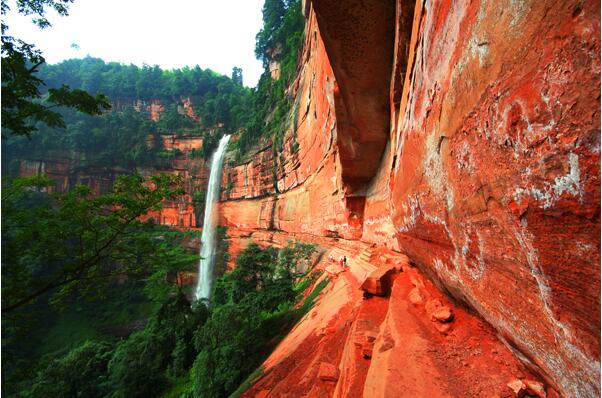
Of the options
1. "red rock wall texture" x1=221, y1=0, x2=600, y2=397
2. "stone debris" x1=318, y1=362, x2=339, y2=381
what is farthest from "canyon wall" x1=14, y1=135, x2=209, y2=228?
"red rock wall texture" x1=221, y1=0, x2=600, y2=397

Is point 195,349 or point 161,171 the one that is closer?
point 195,349

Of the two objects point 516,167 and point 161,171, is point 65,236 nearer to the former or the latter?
point 516,167

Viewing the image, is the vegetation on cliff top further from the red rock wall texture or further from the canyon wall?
the canyon wall

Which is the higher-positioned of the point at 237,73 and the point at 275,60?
the point at 237,73

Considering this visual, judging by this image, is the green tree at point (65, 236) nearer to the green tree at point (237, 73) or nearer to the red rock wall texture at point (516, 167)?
the red rock wall texture at point (516, 167)

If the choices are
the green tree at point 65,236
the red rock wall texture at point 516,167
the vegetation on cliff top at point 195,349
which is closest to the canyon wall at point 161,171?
the vegetation on cliff top at point 195,349

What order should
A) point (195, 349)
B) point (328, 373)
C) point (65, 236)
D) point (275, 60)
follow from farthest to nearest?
point (275, 60) → point (195, 349) → point (65, 236) → point (328, 373)

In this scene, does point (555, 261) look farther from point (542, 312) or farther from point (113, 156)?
point (113, 156)

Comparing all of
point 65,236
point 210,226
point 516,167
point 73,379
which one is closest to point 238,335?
point 65,236
